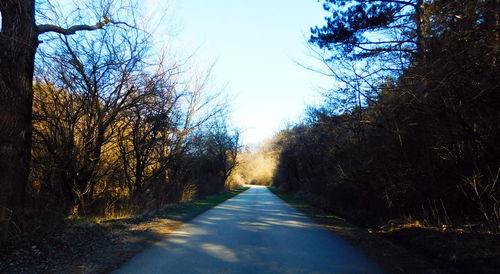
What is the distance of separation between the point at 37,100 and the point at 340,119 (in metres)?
11.6

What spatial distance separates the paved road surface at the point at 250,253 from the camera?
5785 mm

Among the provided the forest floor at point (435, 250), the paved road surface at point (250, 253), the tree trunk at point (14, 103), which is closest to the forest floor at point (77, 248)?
the paved road surface at point (250, 253)

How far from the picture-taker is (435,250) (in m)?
7.34

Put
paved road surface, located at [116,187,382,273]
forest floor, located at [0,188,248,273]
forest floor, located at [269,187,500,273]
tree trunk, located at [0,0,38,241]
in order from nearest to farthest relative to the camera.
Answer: forest floor, located at [0,188,248,273] < paved road surface, located at [116,187,382,273] < forest floor, located at [269,187,500,273] < tree trunk, located at [0,0,38,241]

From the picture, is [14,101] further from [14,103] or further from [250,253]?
[250,253]

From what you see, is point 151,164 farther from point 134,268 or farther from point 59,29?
point 134,268

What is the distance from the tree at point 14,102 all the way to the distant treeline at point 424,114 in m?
8.60

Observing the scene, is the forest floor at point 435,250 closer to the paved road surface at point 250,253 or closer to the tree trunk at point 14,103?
the paved road surface at point 250,253

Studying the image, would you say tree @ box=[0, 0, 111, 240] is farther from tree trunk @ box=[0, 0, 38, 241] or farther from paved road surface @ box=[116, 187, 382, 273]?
paved road surface @ box=[116, 187, 382, 273]

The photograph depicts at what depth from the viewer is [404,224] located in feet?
34.1

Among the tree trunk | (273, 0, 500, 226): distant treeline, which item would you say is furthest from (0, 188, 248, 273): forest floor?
(273, 0, 500, 226): distant treeline

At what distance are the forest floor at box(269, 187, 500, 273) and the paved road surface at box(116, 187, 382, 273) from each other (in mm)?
518

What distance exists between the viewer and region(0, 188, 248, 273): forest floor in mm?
5648

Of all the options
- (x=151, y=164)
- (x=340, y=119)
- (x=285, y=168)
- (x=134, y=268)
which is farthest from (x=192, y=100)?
(x=285, y=168)
